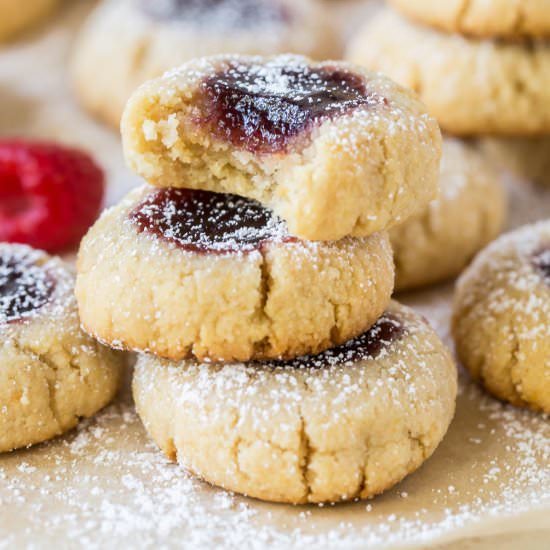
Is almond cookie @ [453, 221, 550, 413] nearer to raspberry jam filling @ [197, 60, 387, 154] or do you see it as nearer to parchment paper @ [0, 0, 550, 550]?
parchment paper @ [0, 0, 550, 550]

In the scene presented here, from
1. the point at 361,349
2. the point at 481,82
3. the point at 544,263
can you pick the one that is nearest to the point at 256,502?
the point at 361,349

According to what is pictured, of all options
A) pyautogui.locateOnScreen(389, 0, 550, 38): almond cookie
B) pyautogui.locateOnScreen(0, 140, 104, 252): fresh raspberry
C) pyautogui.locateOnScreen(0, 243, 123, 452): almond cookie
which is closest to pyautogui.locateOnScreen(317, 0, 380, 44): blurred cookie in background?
pyautogui.locateOnScreen(389, 0, 550, 38): almond cookie

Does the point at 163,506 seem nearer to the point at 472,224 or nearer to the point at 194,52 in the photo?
the point at 472,224

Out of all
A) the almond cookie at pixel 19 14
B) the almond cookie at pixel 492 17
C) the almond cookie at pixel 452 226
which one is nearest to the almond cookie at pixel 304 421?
the almond cookie at pixel 452 226

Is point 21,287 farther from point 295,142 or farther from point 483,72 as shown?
point 483,72

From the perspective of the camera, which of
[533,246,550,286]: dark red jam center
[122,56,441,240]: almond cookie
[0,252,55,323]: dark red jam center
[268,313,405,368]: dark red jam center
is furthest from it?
[533,246,550,286]: dark red jam center

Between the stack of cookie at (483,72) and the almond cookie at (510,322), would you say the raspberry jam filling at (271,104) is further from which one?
the stack of cookie at (483,72)
